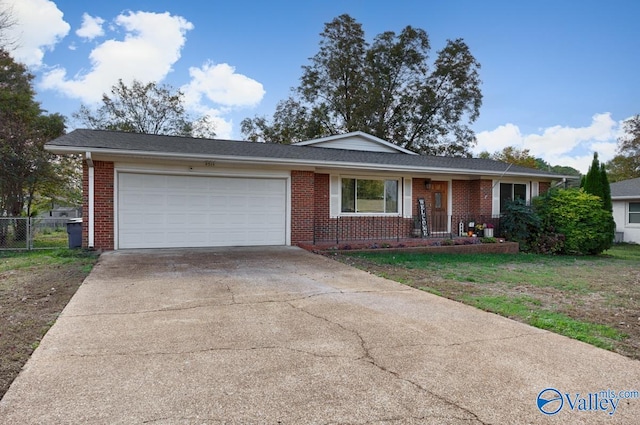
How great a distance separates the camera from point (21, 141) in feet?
45.3

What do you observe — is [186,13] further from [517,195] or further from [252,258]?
[517,195]

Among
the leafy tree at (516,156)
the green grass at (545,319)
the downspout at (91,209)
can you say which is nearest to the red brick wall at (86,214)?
the downspout at (91,209)

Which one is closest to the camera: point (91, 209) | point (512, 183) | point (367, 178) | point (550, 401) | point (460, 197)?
point (550, 401)

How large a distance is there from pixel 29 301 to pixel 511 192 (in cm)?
1553

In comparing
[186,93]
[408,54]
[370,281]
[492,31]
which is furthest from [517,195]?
[186,93]

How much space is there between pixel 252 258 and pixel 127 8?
32.5 ft

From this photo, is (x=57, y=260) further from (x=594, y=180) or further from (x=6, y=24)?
(x=594, y=180)

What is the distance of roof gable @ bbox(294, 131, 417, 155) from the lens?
1645 centimetres

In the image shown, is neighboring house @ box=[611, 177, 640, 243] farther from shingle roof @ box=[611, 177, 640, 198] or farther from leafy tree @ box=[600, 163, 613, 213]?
leafy tree @ box=[600, 163, 613, 213]

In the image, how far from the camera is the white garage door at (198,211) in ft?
33.4

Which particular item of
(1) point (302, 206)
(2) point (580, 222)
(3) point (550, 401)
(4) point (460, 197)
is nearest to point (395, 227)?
(4) point (460, 197)

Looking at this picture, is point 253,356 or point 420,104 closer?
point 253,356

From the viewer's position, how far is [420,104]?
28703 mm

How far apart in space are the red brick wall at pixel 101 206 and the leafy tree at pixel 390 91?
1967 centimetres
